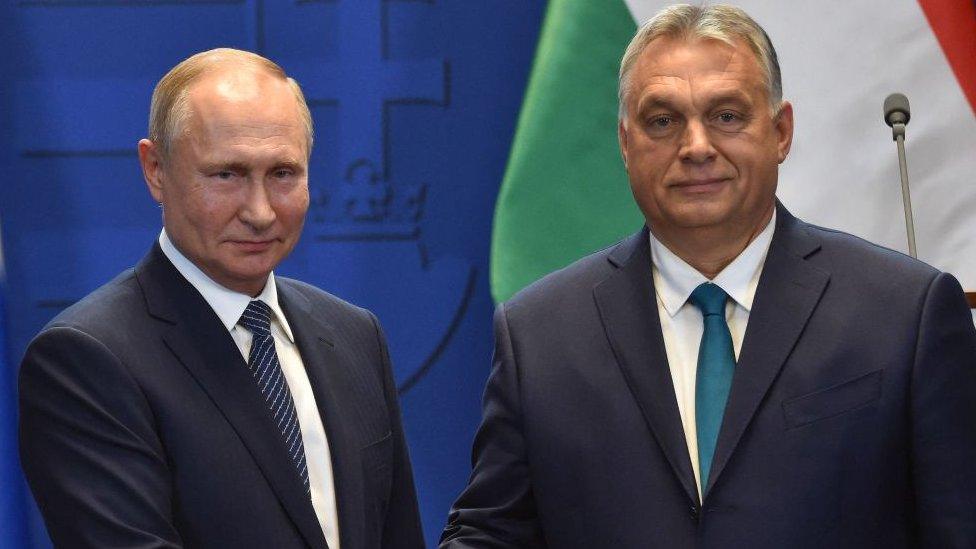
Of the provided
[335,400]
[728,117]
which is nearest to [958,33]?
[728,117]

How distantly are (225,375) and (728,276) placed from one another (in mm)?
796

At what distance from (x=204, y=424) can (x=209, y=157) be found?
1.35 feet

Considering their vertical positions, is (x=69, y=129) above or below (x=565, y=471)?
above

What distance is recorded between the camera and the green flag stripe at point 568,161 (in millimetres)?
3676

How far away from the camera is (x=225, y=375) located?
2.01 meters

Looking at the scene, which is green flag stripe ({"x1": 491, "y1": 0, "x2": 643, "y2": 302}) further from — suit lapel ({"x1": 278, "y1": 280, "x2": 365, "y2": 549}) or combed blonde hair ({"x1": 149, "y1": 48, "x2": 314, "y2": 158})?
combed blonde hair ({"x1": 149, "y1": 48, "x2": 314, "y2": 158})

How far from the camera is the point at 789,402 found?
6.52 ft

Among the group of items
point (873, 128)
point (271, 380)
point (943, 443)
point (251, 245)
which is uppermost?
point (873, 128)

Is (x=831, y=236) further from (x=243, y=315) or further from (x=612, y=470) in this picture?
(x=243, y=315)

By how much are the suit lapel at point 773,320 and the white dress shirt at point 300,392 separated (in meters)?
0.58

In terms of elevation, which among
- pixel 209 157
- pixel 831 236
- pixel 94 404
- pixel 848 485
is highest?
pixel 209 157

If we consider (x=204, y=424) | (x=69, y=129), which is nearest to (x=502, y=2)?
(x=69, y=129)

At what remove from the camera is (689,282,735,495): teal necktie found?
2.01m

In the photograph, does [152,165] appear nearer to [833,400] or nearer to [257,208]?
[257,208]
